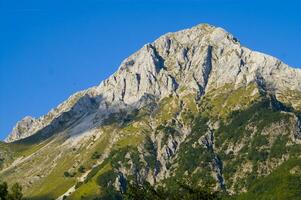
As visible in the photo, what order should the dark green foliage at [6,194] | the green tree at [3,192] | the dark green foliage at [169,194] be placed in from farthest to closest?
the dark green foliage at [169,194] → the dark green foliage at [6,194] → the green tree at [3,192]

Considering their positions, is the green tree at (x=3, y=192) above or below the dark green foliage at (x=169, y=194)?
above

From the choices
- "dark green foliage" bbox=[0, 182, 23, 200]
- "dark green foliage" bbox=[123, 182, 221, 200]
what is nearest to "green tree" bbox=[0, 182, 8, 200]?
"dark green foliage" bbox=[0, 182, 23, 200]

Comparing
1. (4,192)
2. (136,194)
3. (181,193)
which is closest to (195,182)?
(181,193)

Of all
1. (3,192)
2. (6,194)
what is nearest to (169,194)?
(6,194)

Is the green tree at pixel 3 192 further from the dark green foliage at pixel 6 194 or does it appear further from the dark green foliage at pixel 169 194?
the dark green foliage at pixel 169 194

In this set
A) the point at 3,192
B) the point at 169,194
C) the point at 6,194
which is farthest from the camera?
the point at 169,194

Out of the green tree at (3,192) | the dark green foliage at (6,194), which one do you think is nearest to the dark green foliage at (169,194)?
the dark green foliage at (6,194)

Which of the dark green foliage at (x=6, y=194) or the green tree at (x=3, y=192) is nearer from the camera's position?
the green tree at (x=3, y=192)

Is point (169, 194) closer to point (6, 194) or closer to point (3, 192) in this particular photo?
point (6, 194)

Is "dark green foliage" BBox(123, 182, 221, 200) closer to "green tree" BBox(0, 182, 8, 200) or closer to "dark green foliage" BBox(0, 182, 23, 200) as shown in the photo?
"dark green foliage" BBox(0, 182, 23, 200)

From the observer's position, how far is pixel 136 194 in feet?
356

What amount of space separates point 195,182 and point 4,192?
34962mm

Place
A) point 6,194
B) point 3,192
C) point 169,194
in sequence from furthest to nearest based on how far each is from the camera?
point 169,194, point 6,194, point 3,192

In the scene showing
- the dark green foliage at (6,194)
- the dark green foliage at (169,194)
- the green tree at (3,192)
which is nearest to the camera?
the green tree at (3,192)
